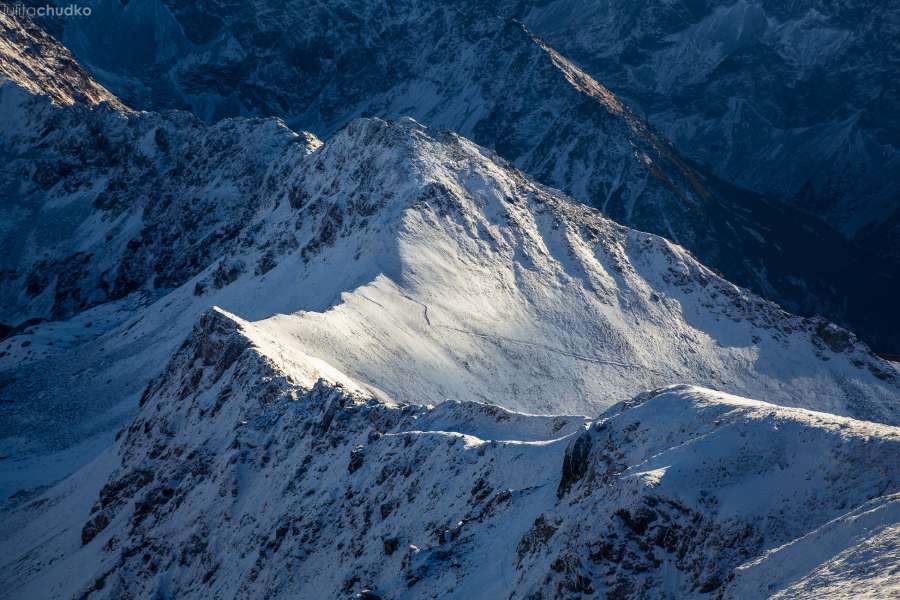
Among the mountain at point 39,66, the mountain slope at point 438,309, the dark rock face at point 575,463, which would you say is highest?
the dark rock face at point 575,463

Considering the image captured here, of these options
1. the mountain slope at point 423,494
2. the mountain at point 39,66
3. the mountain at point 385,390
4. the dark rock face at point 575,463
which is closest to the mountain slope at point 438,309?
the mountain at point 385,390

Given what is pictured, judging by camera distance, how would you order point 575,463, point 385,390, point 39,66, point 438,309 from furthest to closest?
point 39,66 → point 438,309 → point 385,390 → point 575,463

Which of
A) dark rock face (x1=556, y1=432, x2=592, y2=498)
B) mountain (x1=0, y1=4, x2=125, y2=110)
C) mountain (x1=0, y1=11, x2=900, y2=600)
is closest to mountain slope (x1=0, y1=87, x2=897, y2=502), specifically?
mountain (x1=0, y1=11, x2=900, y2=600)

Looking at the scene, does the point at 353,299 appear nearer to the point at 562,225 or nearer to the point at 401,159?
the point at 401,159

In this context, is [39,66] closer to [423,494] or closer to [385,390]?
[385,390]

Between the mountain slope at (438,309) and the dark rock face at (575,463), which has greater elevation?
the dark rock face at (575,463)

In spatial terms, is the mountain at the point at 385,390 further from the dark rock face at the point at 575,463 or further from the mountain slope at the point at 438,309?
the mountain slope at the point at 438,309

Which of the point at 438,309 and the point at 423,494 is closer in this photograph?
the point at 423,494

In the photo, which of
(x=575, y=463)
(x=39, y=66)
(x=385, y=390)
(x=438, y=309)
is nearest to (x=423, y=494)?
(x=575, y=463)

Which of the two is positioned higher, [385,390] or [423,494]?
[423,494]
